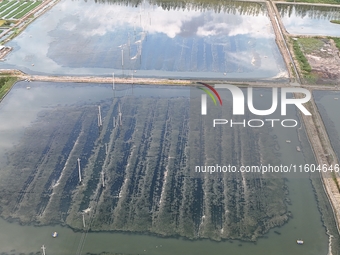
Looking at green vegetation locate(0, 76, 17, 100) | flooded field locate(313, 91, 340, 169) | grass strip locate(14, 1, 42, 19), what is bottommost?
flooded field locate(313, 91, 340, 169)

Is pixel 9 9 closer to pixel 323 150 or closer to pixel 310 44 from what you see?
pixel 310 44

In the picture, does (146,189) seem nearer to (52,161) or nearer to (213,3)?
(52,161)

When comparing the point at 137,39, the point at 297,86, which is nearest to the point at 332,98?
the point at 297,86

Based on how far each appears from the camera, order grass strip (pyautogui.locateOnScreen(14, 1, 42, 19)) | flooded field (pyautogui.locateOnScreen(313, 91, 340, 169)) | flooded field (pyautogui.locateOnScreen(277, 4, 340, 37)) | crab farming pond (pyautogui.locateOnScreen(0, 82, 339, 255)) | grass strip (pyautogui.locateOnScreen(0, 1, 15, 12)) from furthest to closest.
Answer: grass strip (pyautogui.locateOnScreen(0, 1, 15, 12)) < grass strip (pyautogui.locateOnScreen(14, 1, 42, 19)) < flooded field (pyautogui.locateOnScreen(277, 4, 340, 37)) < flooded field (pyautogui.locateOnScreen(313, 91, 340, 169)) < crab farming pond (pyautogui.locateOnScreen(0, 82, 339, 255))
